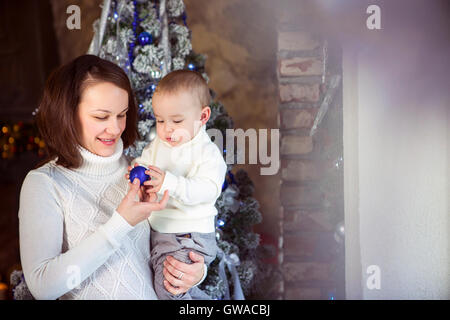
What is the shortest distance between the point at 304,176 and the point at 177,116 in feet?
2.09

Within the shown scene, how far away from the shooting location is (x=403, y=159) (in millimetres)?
931

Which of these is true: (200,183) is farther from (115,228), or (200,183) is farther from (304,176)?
(304,176)

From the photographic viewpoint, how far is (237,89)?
6.35 ft

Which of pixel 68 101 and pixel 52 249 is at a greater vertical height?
pixel 68 101

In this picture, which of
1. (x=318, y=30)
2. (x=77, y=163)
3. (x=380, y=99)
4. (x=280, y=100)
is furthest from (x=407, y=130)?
(x=77, y=163)

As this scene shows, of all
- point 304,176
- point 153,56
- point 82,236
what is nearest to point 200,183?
point 82,236

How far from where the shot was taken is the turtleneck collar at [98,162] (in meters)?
0.82

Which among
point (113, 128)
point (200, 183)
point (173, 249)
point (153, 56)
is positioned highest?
point (153, 56)

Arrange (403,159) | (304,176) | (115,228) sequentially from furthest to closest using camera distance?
(304,176), (403,159), (115,228)

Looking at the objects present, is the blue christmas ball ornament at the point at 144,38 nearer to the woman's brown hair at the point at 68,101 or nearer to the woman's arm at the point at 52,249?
the woman's brown hair at the point at 68,101

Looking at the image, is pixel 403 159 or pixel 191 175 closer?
pixel 191 175

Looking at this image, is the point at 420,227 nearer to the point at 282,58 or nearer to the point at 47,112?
the point at 282,58

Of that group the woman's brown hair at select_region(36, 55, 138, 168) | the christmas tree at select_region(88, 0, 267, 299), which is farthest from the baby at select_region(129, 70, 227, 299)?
the christmas tree at select_region(88, 0, 267, 299)

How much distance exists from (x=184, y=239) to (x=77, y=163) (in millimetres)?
268
